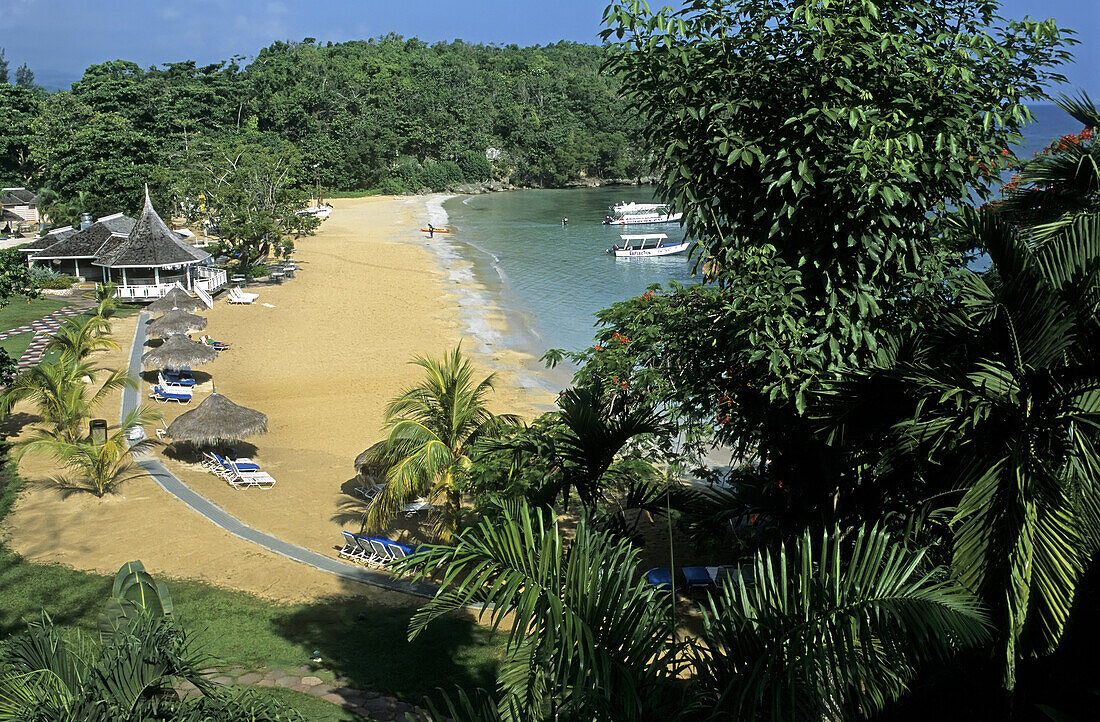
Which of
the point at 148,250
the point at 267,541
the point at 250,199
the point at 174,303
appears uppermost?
the point at 250,199

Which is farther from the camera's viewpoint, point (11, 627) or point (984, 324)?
point (11, 627)

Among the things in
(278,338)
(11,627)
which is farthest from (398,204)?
(11,627)

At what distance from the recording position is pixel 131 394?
18578 millimetres

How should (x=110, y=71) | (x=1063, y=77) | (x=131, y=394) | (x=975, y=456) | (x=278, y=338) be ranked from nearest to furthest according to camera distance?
(x=975, y=456) → (x=1063, y=77) → (x=131, y=394) → (x=278, y=338) → (x=110, y=71)

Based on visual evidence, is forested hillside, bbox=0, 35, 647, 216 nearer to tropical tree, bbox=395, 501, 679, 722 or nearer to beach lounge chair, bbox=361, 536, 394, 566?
beach lounge chair, bbox=361, 536, 394, 566

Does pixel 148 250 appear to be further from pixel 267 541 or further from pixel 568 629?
pixel 568 629

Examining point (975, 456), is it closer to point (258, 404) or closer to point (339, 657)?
point (339, 657)

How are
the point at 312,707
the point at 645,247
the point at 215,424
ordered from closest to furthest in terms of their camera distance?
the point at 312,707 < the point at 215,424 < the point at 645,247

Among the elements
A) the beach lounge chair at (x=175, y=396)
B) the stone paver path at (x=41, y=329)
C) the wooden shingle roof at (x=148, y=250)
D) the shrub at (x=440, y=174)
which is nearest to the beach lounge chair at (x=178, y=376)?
the beach lounge chair at (x=175, y=396)

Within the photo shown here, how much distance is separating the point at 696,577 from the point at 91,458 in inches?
347

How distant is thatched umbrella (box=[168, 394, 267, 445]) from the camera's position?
567 inches

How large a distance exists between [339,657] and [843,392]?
5830 mm

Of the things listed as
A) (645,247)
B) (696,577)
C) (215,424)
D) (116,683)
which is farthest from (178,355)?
(645,247)

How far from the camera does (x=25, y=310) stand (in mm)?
26531
